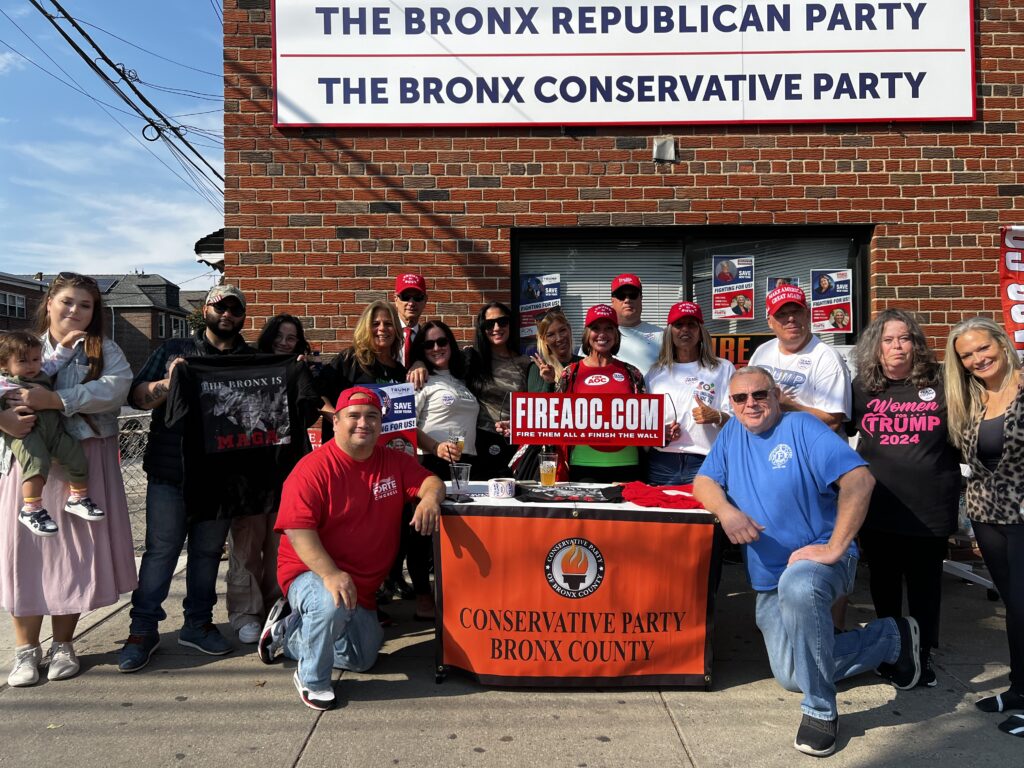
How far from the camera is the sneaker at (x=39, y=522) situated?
358 cm

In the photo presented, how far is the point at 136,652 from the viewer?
3.92 metres

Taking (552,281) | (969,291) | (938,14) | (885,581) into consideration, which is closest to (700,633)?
(885,581)

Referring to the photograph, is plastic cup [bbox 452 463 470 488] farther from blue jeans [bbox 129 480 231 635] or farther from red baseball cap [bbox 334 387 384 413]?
blue jeans [bbox 129 480 231 635]

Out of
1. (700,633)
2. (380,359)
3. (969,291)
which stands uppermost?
(969,291)

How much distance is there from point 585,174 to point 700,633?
3.75m

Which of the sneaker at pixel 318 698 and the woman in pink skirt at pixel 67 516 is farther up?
the woman in pink skirt at pixel 67 516

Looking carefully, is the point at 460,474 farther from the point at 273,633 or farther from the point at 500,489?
the point at 273,633

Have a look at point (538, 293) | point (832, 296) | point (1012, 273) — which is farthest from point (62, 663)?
point (1012, 273)

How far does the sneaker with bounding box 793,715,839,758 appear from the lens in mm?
3049

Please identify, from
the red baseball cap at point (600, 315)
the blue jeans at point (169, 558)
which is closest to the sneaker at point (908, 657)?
the red baseball cap at point (600, 315)

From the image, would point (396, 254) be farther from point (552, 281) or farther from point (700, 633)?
point (700, 633)

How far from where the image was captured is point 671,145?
5898 mm

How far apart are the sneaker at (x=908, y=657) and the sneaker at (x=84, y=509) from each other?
408 cm

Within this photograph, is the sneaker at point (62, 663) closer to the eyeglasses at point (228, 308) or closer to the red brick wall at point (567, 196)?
the eyeglasses at point (228, 308)
